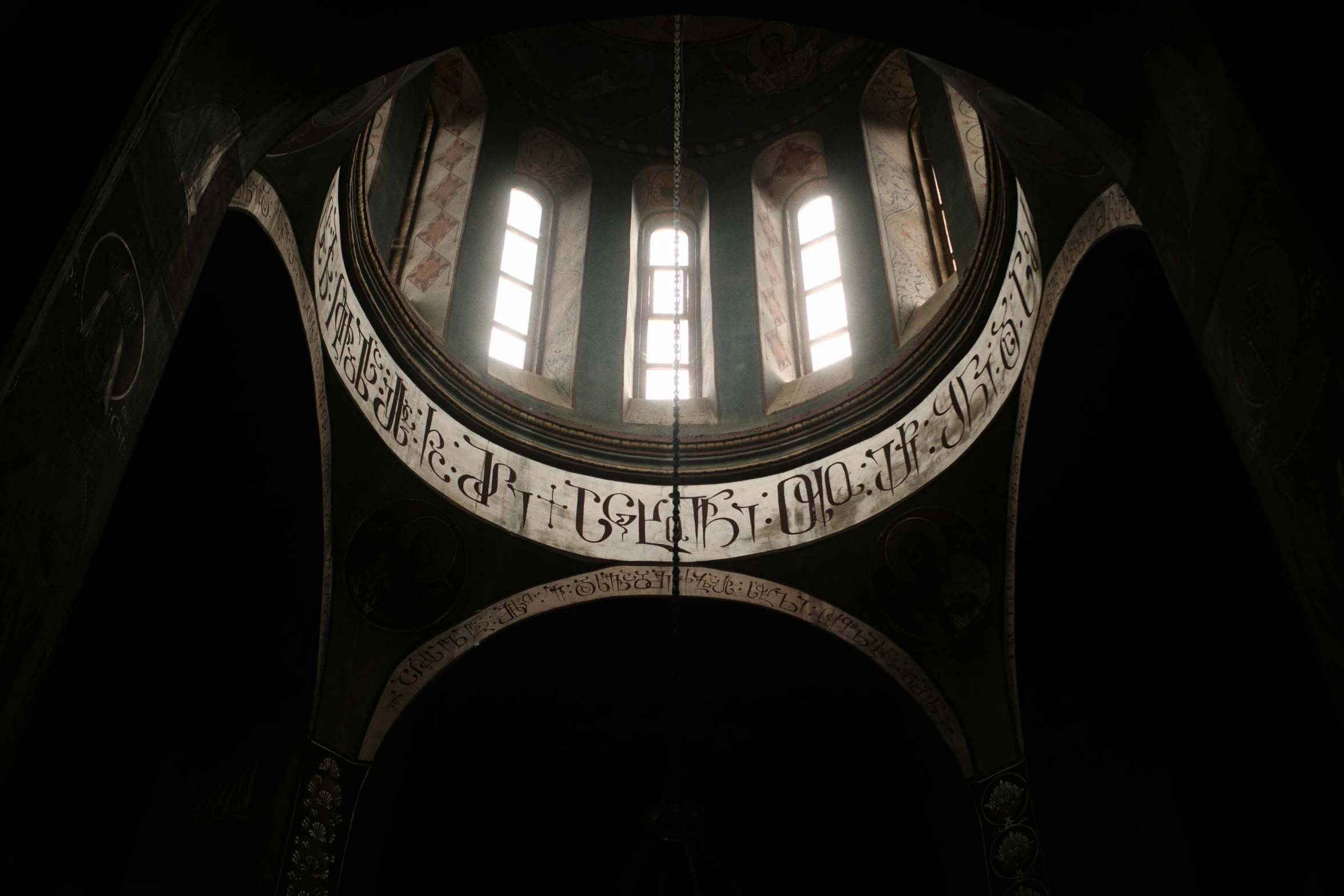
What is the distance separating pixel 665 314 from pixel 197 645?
4.95 meters

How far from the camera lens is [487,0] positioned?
459 cm

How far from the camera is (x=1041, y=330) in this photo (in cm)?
664

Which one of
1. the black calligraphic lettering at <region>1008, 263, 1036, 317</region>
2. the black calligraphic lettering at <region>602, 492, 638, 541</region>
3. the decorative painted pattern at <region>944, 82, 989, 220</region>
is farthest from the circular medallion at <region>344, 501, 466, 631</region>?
the decorative painted pattern at <region>944, 82, 989, 220</region>

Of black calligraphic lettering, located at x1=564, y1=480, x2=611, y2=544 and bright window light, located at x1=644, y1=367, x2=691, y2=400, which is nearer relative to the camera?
black calligraphic lettering, located at x1=564, y1=480, x2=611, y2=544

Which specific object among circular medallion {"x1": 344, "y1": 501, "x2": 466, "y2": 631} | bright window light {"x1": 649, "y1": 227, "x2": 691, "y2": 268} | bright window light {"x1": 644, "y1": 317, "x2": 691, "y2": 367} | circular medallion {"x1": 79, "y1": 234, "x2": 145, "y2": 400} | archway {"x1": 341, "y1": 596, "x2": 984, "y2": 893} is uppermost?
bright window light {"x1": 649, "y1": 227, "x2": 691, "y2": 268}

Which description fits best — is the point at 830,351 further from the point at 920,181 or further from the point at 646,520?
the point at 646,520

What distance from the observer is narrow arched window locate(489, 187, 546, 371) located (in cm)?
964

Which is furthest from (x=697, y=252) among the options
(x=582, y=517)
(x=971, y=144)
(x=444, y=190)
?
(x=582, y=517)

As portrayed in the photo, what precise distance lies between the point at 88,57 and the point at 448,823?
20.8ft

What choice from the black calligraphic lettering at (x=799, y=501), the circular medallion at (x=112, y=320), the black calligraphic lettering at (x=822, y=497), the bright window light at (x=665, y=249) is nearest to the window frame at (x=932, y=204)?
the black calligraphic lettering at (x=822, y=497)

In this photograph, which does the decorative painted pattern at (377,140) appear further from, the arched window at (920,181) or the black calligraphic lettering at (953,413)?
the black calligraphic lettering at (953,413)

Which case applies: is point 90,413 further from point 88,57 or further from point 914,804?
point 914,804

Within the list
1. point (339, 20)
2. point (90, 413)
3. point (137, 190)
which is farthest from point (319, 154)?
point (90, 413)

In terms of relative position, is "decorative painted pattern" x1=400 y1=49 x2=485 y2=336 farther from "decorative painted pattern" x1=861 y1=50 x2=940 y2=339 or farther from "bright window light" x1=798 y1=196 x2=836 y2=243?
"decorative painted pattern" x1=861 y1=50 x2=940 y2=339
